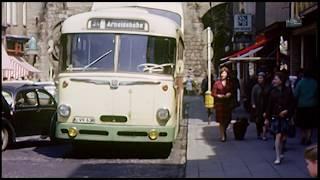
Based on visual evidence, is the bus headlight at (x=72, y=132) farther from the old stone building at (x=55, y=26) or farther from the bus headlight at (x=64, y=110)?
the old stone building at (x=55, y=26)

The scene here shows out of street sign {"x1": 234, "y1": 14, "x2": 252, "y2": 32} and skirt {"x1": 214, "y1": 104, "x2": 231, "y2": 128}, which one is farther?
street sign {"x1": 234, "y1": 14, "x2": 252, "y2": 32}

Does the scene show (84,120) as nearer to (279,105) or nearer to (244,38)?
(279,105)

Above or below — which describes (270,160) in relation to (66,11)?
below

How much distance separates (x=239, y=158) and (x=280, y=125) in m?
1.33

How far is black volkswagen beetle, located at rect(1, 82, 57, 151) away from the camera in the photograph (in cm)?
1476

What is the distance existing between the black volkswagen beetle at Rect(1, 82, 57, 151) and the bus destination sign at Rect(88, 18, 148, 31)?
108 inches

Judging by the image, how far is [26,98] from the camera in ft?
51.2

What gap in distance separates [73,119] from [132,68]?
1.48 m

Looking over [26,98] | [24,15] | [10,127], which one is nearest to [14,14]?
[24,15]

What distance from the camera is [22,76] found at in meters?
37.9

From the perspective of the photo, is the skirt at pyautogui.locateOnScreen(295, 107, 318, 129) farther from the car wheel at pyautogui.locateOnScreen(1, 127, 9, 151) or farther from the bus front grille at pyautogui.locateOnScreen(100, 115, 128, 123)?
the car wheel at pyautogui.locateOnScreen(1, 127, 9, 151)

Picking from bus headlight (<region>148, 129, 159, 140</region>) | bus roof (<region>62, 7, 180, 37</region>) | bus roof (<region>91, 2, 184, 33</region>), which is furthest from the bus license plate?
bus roof (<region>91, 2, 184, 33</region>)

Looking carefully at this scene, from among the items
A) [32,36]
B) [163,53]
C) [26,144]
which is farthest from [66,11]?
[163,53]

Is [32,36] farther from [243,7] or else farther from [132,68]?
[132,68]
